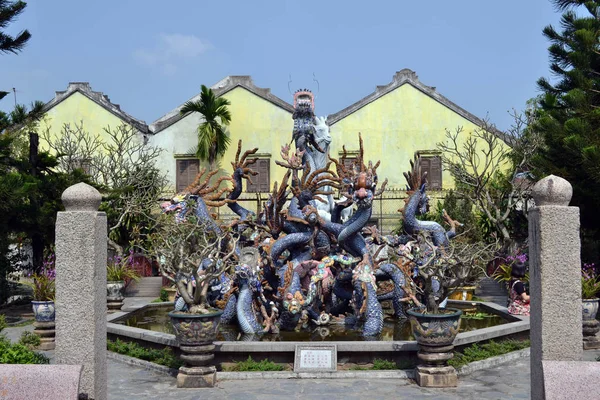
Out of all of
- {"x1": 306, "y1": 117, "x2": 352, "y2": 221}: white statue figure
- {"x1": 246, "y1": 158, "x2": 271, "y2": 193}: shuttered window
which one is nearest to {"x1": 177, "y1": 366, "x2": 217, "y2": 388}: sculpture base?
{"x1": 306, "y1": 117, "x2": 352, "y2": 221}: white statue figure

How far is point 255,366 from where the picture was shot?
314 inches

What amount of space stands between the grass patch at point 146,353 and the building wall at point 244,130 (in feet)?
51.8

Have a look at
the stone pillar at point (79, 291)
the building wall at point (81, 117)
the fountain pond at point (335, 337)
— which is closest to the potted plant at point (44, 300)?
the fountain pond at point (335, 337)

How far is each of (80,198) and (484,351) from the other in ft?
19.6

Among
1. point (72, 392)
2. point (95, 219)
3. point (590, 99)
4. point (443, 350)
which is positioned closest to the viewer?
point (72, 392)

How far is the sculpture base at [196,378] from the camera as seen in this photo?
293 inches

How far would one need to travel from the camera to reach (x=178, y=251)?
800 cm

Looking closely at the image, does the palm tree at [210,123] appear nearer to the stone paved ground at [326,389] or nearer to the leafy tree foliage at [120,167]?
the leafy tree foliage at [120,167]

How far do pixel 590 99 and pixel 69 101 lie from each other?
1927 cm

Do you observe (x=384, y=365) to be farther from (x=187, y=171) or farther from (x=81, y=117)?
(x=81, y=117)

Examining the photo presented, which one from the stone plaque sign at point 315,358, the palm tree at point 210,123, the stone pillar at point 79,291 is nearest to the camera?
the stone pillar at point 79,291

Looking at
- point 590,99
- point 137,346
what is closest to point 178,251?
point 137,346

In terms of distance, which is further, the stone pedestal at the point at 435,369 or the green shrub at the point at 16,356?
the stone pedestal at the point at 435,369

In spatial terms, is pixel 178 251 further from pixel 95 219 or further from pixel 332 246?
pixel 332 246
